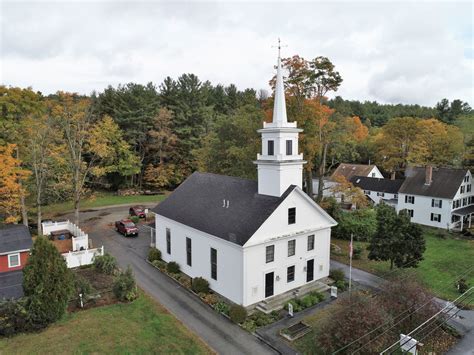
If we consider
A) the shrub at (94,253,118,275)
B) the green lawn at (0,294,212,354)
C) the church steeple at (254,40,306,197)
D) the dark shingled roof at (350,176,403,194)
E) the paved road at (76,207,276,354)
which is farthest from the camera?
the dark shingled roof at (350,176,403,194)

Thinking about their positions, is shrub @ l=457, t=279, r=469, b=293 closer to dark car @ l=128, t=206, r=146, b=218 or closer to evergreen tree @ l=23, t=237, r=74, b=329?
evergreen tree @ l=23, t=237, r=74, b=329

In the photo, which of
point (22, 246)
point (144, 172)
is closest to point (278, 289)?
point (22, 246)

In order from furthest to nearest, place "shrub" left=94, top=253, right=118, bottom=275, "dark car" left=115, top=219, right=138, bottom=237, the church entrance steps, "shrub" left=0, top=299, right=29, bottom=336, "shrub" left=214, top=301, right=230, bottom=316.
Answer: "dark car" left=115, top=219, right=138, bottom=237 → "shrub" left=94, top=253, right=118, bottom=275 → the church entrance steps → "shrub" left=214, top=301, right=230, bottom=316 → "shrub" left=0, top=299, right=29, bottom=336

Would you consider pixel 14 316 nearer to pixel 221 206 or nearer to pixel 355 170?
pixel 221 206

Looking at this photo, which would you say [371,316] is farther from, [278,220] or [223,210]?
[223,210]

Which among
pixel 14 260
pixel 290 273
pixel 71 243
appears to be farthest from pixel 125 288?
pixel 71 243

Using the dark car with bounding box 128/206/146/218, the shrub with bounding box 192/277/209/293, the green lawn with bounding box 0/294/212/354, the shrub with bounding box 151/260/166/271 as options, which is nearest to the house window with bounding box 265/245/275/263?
the shrub with bounding box 192/277/209/293
